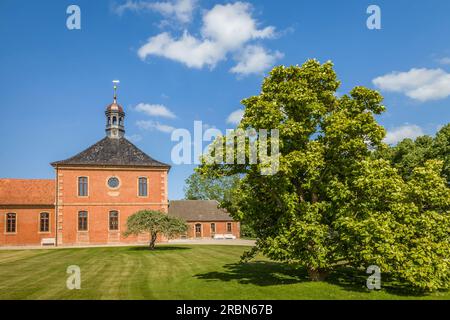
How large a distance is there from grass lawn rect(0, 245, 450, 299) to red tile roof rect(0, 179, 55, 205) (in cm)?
1902

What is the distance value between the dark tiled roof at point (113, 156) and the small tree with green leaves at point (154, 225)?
8.91 metres

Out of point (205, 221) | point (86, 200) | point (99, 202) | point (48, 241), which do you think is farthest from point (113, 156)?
point (205, 221)

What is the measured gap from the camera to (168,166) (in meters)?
39.4

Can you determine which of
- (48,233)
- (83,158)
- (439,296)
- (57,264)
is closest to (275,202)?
(439,296)

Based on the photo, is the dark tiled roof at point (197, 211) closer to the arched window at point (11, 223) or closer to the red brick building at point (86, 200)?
the red brick building at point (86, 200)

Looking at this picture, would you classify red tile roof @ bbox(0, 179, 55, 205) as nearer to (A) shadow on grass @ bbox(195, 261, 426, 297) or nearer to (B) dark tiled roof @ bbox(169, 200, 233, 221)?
(B) dark tiled roof @ bbox(169, 200, 233, 221)

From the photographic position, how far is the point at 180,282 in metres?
14.7

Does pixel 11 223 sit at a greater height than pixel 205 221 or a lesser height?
greater

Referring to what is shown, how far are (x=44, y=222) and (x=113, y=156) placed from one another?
970cm

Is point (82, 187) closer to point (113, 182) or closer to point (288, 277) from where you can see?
point (113, 182)

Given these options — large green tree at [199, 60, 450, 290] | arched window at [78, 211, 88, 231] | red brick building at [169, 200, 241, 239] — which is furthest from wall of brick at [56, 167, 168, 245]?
large green tree at [199, 60, 450, 290]

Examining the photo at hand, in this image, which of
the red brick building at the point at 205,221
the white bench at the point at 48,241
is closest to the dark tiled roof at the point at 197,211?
the red brick building at the point at 205,221

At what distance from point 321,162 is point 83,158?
1234 inches

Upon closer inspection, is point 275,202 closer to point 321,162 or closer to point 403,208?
point 321,162
